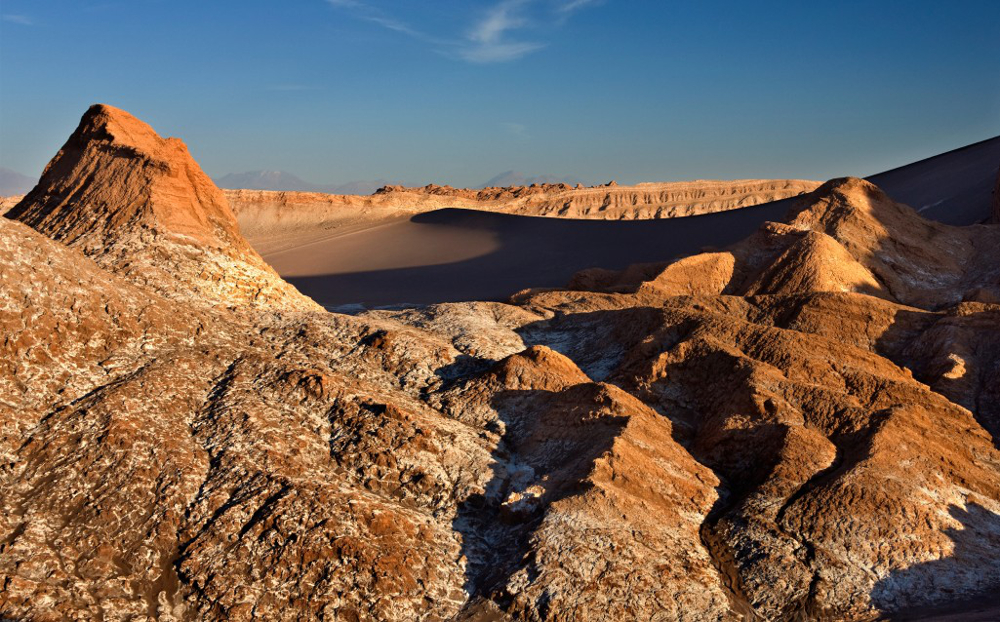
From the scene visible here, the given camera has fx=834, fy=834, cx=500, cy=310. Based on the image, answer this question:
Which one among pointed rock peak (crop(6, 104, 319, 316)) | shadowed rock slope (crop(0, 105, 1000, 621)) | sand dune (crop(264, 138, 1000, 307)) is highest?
pointed rock peak (crop(6, 104, 319, 316))

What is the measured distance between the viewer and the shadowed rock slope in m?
7.00

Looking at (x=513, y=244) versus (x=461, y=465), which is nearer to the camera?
(x=461, y=465)

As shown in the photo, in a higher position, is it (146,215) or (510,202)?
(146,215)

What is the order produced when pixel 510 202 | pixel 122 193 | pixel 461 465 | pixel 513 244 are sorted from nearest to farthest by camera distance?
pixel 461 465 → pixel 122 193 → pixel 513 244 → pixel 510 202

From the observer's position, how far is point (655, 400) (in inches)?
417

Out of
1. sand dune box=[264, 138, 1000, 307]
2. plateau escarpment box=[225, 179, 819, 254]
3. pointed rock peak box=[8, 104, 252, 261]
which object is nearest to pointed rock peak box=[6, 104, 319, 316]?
pointed rock peak box=[8, 104, 252, 261]

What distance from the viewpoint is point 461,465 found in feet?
29.0

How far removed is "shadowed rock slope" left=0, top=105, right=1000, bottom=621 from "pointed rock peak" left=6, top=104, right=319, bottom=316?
419mm

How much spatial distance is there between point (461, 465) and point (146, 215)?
6841 millimetres

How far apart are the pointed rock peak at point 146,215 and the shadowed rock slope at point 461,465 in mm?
419

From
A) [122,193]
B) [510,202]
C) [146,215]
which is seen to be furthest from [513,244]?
A: [146,215]

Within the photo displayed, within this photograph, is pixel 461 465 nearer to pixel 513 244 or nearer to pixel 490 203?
pixel 513 244

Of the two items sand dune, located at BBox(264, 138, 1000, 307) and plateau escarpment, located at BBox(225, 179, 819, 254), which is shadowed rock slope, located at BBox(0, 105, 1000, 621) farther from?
plateau escarpment, located at BBox(225, 179, 819, 254)

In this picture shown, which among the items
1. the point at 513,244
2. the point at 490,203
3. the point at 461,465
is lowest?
the point at 513,244
